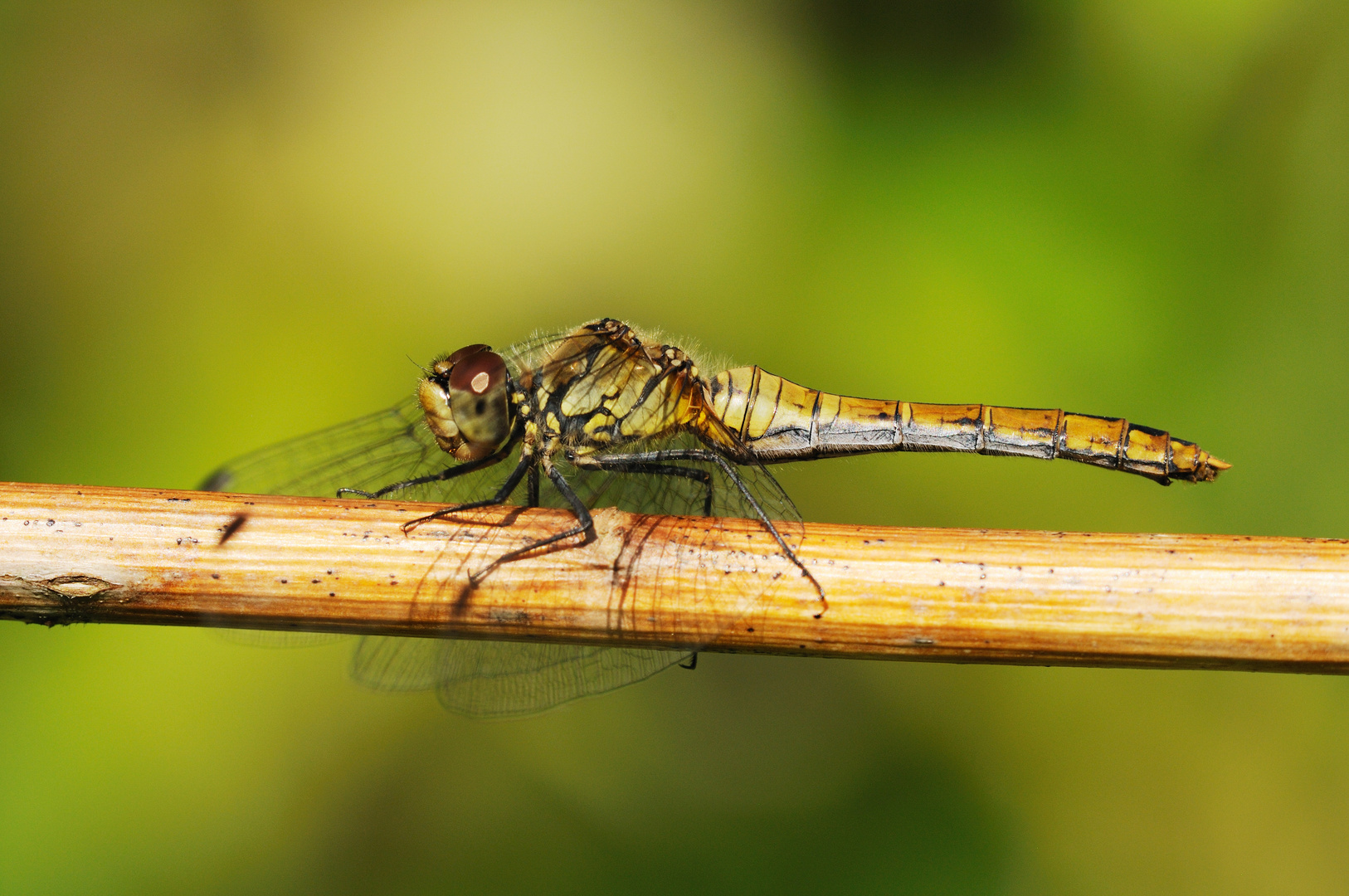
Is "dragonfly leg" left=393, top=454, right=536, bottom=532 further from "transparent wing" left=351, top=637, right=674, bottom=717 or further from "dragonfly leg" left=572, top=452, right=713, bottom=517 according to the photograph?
→ "transparent wing" left=351, top=637, right=674, bottom=717

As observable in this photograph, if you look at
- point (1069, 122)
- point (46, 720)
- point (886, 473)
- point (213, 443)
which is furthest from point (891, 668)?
point (46, 720)

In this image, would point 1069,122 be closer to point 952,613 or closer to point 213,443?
point 952,613

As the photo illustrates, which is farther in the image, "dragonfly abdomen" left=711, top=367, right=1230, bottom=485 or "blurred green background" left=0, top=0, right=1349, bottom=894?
"blurred green background" left=0, top=0, right=1349, bottom=894

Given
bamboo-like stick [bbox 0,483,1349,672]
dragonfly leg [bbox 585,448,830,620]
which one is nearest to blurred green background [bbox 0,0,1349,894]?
dragonfly leg [bbox 585,448,830,620]

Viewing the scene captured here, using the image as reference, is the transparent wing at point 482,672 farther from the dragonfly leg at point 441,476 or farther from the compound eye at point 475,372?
the compound eye at point 475,372

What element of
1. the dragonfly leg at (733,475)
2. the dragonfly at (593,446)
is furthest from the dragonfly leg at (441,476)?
the dragonfly leg at (733,475)

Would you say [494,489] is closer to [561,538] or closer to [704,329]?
[561,538]
